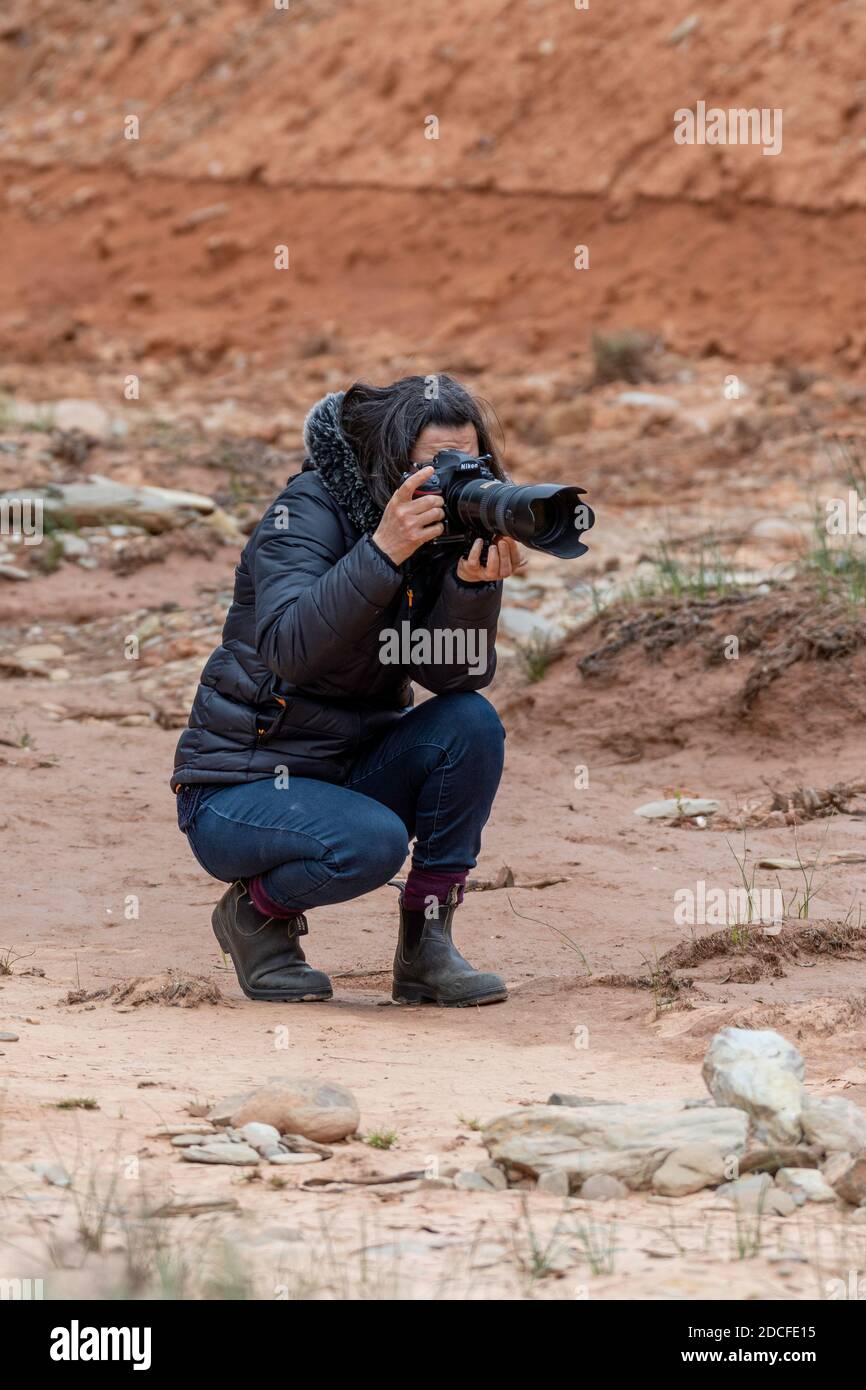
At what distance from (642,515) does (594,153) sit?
16.6 feet

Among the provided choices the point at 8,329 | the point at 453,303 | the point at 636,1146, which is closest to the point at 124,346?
the point at 8,329

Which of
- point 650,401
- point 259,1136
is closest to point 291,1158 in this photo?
point 259,1136

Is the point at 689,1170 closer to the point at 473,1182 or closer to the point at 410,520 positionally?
the point at 473,1182

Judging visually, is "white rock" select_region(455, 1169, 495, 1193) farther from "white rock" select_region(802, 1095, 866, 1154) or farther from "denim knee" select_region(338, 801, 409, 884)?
"denim knee" select_region(338, 801, 409, 884)

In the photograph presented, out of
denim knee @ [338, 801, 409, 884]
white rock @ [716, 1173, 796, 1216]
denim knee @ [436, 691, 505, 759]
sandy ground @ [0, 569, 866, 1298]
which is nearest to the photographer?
sandy ground @ [0, 569, 866, 1298]

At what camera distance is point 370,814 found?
3.41m

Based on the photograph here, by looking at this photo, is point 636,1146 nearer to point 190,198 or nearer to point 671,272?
point 671,272

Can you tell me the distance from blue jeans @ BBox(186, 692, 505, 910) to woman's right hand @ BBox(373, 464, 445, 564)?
462 millimetres

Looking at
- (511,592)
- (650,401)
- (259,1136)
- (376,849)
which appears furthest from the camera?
(650,401)

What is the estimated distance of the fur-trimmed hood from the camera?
3416 mm

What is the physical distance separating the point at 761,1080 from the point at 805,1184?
207 millimetres

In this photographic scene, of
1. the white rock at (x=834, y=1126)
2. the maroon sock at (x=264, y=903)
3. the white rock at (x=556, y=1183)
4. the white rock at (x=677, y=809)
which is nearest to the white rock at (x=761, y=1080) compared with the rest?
the white rock at (x=834, y=1126)

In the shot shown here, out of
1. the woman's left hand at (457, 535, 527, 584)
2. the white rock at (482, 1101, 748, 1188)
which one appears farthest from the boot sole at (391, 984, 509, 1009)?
the white rock at (482, 1101, 748, 1188)

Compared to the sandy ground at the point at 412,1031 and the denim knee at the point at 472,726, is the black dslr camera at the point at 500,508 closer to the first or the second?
the denim knee at the point at 472,726
